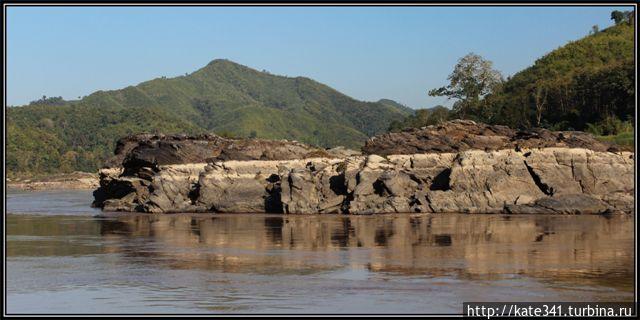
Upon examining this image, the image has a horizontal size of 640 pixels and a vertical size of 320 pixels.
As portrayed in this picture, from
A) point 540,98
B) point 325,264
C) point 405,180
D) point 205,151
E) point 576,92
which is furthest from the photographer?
point 540,98

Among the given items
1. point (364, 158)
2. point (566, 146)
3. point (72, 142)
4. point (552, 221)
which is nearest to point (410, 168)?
point (364, 158)

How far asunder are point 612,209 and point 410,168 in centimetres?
1093

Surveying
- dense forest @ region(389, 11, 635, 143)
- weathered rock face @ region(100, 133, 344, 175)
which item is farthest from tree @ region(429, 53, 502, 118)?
weathered rock face @ region(100, 133, 344, 175)

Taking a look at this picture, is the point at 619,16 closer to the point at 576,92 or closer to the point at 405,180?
the point at 576,92

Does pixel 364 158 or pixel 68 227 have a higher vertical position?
pixel 364 158

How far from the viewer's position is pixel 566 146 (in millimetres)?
47594

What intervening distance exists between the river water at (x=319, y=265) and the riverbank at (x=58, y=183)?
262 ft

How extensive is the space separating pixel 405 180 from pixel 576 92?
106ft

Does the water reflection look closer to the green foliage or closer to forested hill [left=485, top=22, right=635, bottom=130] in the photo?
forested hill [left=485, top=22, right=635, bottom=130]

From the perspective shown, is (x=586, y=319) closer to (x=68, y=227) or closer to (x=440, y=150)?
(x=68, y=227)

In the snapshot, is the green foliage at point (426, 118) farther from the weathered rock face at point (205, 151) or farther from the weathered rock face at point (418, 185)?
the weathered rock face at point (418, 185)

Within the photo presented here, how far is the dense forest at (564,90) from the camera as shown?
68688 millimetres

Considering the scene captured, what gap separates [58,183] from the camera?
124938mm

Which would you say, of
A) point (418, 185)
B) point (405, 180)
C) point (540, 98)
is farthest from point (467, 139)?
point (540, 98)
